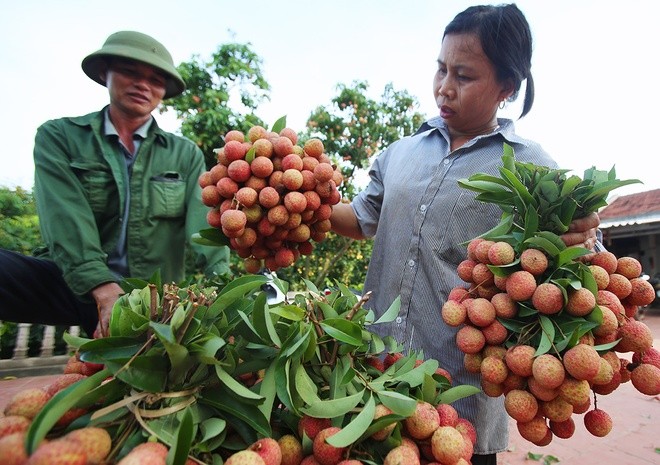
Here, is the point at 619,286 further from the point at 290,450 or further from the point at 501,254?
the point at 290,450

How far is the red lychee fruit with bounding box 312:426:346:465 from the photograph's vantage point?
69cm

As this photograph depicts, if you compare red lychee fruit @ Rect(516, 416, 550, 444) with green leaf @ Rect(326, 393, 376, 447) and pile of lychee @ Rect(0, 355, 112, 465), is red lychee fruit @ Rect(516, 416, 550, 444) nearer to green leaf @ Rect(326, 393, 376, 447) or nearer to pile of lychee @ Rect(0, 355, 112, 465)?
green leaf @ Rect(326, 393, 376, 447)

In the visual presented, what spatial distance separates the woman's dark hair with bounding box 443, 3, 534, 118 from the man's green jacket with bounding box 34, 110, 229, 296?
1.22 m

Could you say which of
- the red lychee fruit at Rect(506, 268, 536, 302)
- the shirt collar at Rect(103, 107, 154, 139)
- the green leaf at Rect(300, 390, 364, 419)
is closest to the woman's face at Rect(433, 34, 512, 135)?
the red lychee fruit at Rect(506, 268, 536, 302)

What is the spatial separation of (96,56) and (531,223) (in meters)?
1.85

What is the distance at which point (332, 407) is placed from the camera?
0.75 metres

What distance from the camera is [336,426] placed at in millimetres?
759

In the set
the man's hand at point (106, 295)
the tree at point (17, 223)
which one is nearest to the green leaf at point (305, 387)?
the man's hand at point (106, 295)

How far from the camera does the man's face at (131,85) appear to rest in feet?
5.97

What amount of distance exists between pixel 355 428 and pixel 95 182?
157 cm

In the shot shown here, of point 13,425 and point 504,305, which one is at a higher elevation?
point 504,305

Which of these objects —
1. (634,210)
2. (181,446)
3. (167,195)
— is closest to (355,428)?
(181,446)

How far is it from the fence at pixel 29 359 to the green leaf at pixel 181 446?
3.96m

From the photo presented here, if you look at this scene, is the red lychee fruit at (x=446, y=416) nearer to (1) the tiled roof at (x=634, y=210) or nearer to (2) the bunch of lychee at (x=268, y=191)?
(2) the bunch of lychee at (x=268, y=191)
